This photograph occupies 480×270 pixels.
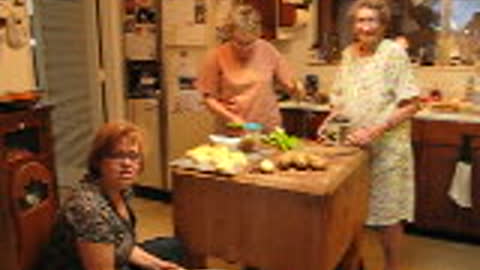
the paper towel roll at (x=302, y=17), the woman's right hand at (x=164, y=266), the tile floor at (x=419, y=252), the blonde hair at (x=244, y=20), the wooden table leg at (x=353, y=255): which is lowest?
the tile floor at (x=419, y=252)

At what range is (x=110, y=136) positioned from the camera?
1618 mm

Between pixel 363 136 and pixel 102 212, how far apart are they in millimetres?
1120

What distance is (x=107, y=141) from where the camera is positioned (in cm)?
162

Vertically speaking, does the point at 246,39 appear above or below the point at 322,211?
above

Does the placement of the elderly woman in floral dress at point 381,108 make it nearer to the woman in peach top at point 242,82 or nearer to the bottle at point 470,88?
the woman in peach top at point 242,82

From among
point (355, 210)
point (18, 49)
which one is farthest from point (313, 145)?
point (18, 49)

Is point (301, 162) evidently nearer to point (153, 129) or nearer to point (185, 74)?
point (185, 74)

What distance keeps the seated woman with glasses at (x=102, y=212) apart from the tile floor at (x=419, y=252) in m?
1.14

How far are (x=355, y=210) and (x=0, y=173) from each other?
5.80 feet

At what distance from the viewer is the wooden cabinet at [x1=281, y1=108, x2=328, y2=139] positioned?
11.7 feet

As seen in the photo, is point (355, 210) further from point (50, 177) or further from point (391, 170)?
point (50, 177)

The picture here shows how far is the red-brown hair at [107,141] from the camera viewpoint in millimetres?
1618

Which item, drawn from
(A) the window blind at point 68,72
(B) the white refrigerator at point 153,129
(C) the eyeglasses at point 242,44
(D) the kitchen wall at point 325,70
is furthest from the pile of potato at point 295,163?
(A) the window blind at point 68,72

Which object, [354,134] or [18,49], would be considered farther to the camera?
[18,49]
